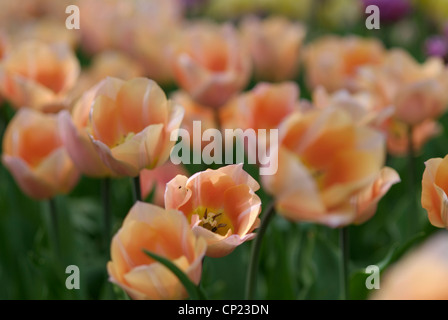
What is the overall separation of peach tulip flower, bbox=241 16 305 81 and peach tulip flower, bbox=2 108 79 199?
0.55 meters

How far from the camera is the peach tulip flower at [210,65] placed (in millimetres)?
792

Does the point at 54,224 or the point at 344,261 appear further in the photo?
the point at 54,224

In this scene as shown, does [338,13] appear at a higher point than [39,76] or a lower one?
higher

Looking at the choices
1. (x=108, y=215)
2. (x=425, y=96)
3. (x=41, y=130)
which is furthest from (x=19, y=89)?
(x=425, y=96)

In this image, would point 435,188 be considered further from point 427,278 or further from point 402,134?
point 402,134

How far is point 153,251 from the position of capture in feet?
1.34

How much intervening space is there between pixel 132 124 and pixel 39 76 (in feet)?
1.12

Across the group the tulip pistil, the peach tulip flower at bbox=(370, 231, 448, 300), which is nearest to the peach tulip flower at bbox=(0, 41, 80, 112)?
the tulip pistil

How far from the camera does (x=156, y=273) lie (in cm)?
38

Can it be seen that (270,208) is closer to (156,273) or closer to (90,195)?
(156,273)

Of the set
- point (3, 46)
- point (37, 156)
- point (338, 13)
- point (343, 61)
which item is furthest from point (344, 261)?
point (338, 13)

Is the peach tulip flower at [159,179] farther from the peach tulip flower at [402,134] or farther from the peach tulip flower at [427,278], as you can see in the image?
the peach tulip flower at [427,278]

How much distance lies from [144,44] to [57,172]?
557 millimetres

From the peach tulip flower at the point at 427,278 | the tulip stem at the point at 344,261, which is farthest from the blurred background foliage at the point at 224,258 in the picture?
the peach tulip flower at the point at 427,278
